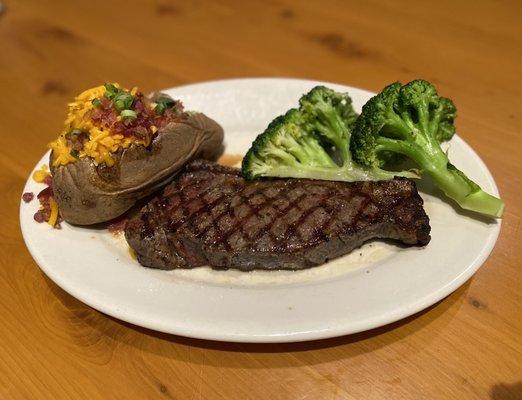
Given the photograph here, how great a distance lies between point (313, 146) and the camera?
263cm

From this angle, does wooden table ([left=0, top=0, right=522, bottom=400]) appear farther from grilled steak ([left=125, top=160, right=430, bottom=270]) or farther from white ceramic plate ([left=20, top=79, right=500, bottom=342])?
grilled steak ([left=125, top=160, right=430, bottom=270])

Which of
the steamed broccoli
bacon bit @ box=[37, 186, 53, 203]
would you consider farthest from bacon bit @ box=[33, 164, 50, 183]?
the steamed broccoli

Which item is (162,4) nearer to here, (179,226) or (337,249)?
(179,226)

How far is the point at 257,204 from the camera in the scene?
7.59 feet

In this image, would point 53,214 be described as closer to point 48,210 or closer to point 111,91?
point 48,210

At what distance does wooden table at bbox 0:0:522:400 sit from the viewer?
188 cm

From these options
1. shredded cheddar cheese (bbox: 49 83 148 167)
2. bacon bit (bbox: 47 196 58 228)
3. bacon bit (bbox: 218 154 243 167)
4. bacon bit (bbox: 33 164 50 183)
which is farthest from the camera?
bacon bit (bbox: 218 154 243 167)

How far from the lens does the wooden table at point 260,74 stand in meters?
1.88

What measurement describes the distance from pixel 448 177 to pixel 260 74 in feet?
6.59

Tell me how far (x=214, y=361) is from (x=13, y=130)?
246cm

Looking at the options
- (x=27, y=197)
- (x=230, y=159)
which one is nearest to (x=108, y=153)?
(x=27, y=197)

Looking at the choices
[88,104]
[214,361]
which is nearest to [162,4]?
[88,104]

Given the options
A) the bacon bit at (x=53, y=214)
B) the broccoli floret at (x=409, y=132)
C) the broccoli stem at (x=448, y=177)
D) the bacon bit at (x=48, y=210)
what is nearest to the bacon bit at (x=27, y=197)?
the bacon bit at (x=48, y=210)

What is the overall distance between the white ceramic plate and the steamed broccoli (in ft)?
1.41
